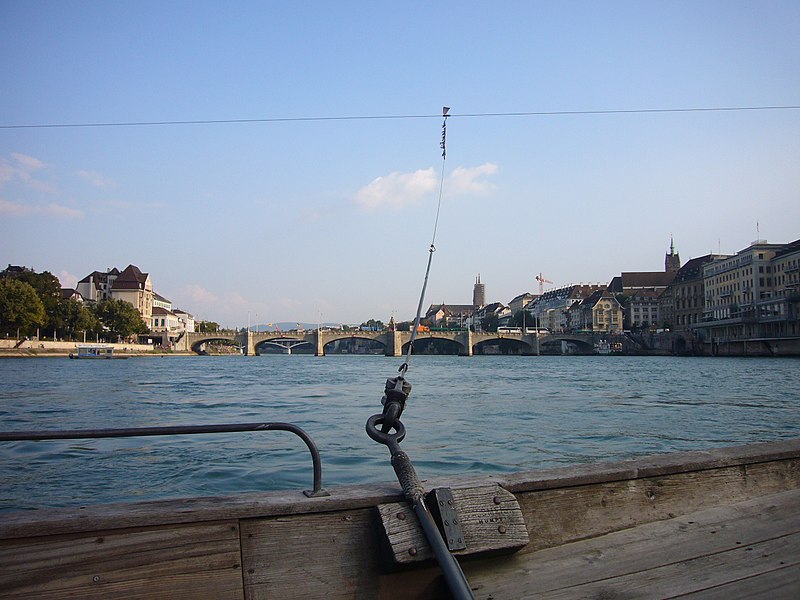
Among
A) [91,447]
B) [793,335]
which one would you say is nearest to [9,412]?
[91,447]

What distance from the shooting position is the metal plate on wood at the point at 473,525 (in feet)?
8.68

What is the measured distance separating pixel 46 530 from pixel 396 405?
1.43 metres

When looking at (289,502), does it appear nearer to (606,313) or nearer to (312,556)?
(312,556)

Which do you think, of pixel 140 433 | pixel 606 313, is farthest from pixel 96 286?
pixel 140 433

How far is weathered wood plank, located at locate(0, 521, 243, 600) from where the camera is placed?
7.64ft

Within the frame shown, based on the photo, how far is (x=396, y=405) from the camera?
3131 mm

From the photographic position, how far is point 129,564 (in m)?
2.43

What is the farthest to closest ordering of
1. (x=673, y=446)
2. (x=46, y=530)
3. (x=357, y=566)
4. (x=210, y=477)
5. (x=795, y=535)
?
(x=673, y=446), (x=210, y=477), (x=795, y=535), (x=357, y=566), (x=46, y=530)

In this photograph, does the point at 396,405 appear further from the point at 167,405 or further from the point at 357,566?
the point at 167,405

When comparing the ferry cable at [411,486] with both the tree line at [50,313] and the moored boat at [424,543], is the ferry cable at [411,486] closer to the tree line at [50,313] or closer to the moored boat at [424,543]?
the moored boat at [424,543]

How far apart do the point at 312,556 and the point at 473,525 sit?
0.64m

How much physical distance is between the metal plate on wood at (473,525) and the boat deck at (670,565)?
5.9 inches

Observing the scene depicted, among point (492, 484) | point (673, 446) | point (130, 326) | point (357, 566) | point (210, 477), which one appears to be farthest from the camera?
point (130, 326)

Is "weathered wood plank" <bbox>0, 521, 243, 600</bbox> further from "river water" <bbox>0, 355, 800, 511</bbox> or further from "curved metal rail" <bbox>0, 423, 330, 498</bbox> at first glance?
"river water" <bbox>0, 355, 800, 511</bbox>
